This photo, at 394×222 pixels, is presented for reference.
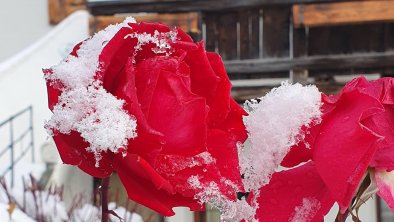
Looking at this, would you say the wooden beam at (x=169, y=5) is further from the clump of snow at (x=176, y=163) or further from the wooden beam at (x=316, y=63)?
the clump of snow at (x=176, y=163)

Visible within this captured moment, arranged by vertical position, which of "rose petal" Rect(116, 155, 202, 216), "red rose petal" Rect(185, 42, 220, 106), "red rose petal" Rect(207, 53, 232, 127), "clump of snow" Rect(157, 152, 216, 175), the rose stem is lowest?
the rose stem

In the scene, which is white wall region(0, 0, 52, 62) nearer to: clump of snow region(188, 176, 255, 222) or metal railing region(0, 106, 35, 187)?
metal railing region(0, 106, 35, 187)

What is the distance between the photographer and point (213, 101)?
0.37 metres

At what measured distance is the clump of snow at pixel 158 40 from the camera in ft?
1.17

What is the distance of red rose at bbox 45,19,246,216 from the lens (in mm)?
334

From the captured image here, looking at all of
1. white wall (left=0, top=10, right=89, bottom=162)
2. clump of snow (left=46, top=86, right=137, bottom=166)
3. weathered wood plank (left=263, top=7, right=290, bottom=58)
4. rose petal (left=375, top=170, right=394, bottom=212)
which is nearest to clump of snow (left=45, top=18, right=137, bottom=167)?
clump of snow (left=46, top=86, right=137, bottom=166)

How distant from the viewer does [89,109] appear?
34 centimetres

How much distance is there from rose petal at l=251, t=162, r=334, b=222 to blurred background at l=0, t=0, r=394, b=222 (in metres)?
3.04

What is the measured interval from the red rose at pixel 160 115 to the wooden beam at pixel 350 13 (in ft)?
10.7

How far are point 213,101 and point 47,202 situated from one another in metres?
0.69

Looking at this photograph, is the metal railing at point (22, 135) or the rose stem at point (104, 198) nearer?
the rose stem at point (104, 198)

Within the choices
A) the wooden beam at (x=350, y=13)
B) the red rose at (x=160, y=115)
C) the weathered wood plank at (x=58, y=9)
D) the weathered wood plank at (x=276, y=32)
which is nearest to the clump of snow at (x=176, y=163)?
the red rose at (x=160, y=115)

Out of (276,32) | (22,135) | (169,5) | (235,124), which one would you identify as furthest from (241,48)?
(235,124)

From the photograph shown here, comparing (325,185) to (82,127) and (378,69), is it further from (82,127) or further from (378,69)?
(378,69)
